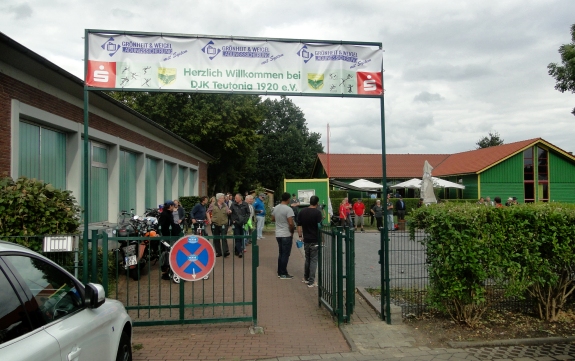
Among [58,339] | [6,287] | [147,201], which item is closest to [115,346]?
[58,339]

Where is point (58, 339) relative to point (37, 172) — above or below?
below

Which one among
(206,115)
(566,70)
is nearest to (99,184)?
(206,115)

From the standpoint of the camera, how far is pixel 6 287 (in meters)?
2.91

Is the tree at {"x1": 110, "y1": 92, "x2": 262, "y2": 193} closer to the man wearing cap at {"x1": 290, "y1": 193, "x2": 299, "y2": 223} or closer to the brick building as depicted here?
the man wearing cap at {"x1": 290, "y1": 193, "x2": 299, "y2": 223}

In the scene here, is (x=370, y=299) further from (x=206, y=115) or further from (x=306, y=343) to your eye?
(x=206, y=115)

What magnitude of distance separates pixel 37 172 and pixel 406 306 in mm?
8201

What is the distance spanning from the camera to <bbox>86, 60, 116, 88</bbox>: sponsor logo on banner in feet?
22.5

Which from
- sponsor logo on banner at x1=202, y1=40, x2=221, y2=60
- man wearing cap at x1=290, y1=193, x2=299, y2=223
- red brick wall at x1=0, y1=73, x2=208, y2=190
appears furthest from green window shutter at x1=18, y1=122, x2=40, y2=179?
man wearing cap at x1=290, y1=193, x2=299, y2=223

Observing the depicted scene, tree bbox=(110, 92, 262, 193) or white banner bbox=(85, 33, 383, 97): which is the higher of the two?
tree bbox=(110, 92, 262, 193)

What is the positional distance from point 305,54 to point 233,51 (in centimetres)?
108

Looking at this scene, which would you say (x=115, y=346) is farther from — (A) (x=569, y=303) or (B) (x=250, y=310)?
(A) (x=569, y=303)

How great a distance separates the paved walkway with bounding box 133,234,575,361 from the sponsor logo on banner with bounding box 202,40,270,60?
3957mm

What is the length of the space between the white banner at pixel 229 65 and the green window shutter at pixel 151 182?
13.2 m

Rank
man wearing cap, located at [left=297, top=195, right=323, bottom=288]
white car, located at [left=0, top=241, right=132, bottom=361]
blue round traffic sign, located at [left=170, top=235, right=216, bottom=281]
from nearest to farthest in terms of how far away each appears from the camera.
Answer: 1. white car, located at [left=0, top=241, right=132, bottom=361]
2. blue round traffic sign, located at [left=170, top=235, right=216, bottom=281]
3. man wearing cap, located at [left=297, top=195, right=323, bottom=288]
